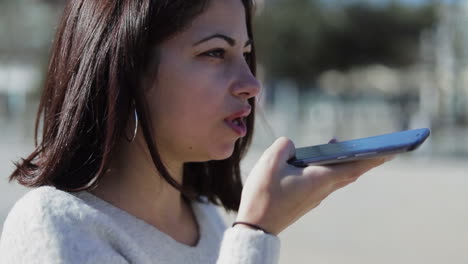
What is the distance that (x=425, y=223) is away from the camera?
7773 millimetres

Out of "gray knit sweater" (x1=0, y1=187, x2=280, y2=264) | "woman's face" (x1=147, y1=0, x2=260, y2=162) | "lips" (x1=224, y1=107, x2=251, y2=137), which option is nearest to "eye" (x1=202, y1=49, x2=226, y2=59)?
"woman's face" (x1=147, y1=0, x2=260, y2=162)

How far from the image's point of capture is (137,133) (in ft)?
5.13

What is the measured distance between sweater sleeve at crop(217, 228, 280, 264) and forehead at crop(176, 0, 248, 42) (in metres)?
0.44

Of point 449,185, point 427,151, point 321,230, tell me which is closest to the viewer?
point 321,230

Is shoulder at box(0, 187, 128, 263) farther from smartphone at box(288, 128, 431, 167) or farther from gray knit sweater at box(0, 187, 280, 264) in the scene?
smartphone at box(288, 128, 431, 167)

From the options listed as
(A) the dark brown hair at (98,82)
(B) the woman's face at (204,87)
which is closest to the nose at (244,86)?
(B) the woman's face at (204,87)

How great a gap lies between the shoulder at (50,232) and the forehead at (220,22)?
0.42 metres

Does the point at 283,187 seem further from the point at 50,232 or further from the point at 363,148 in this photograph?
the point at 50,232

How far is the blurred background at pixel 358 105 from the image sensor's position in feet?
23.2

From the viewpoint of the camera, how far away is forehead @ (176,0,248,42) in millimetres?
1492

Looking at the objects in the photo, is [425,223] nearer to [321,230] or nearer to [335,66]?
[321,230]

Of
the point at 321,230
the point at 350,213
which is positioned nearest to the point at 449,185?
the point at 350,213

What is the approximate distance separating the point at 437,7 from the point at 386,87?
6.58 meters

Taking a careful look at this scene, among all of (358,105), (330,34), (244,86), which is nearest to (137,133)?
(244,86)
